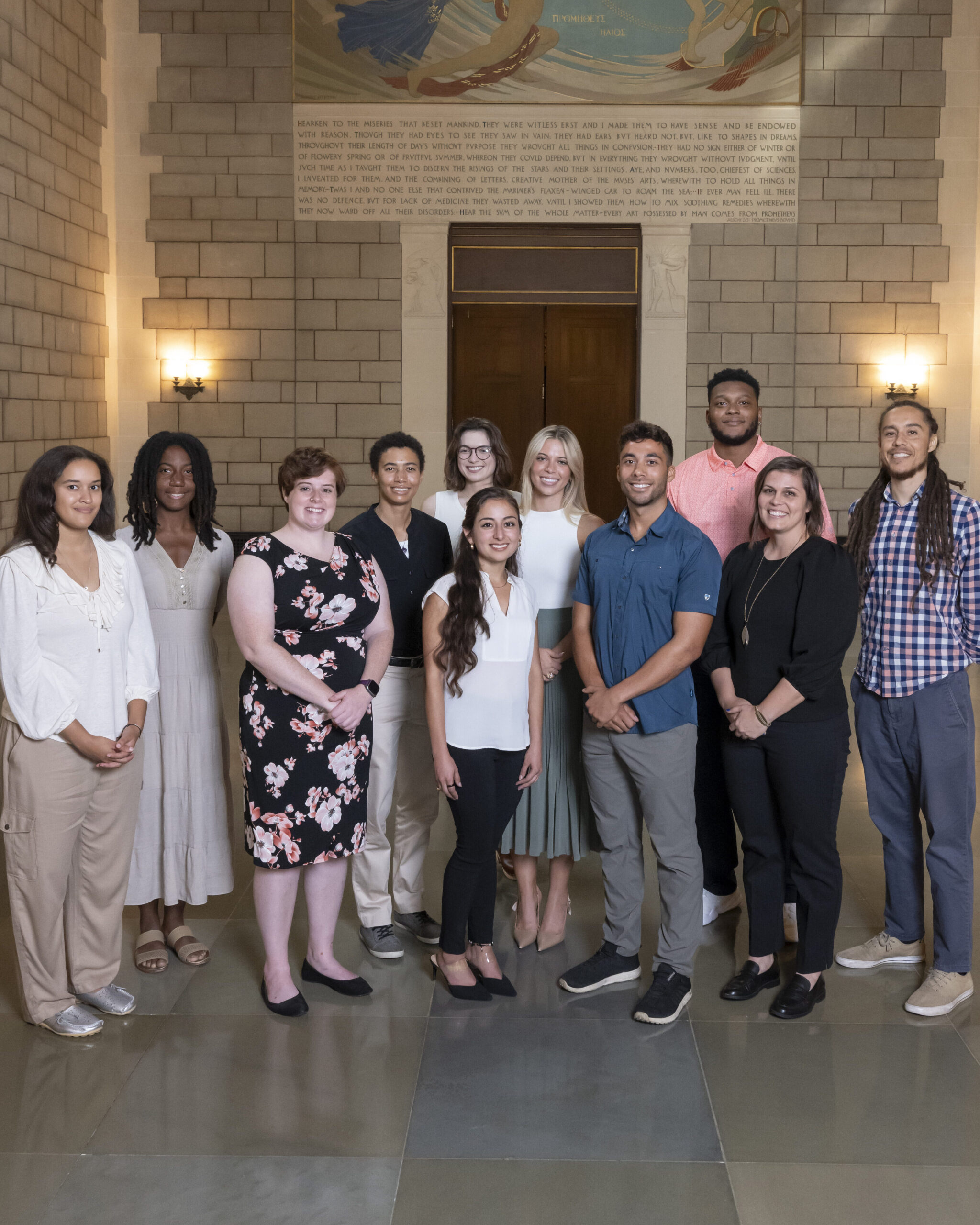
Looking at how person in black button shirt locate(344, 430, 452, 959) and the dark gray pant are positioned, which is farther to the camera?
person in black button shirt locate(344, 430, 452, 959)

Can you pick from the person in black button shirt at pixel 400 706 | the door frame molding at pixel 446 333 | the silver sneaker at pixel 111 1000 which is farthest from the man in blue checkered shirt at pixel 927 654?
the door frame molding at pixel 446 333

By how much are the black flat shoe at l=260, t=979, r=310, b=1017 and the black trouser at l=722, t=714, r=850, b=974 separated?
50.1 inches

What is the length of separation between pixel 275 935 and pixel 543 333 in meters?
8.11

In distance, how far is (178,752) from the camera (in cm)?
333

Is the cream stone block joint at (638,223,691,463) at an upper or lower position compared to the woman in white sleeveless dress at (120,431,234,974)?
upper

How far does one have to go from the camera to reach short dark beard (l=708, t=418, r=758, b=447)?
3645 mm

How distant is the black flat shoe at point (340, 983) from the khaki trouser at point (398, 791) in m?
0.29

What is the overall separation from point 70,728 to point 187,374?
7.89 m

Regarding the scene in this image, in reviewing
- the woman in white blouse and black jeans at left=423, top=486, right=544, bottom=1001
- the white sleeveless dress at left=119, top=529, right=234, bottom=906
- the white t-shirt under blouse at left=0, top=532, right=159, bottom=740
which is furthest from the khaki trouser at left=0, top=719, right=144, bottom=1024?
the woman in white blouse and black jeans at left=423, top=486, right=544, bottom=1001

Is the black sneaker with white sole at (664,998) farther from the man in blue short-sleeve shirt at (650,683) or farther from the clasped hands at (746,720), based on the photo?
the clasped hands at (746,720)

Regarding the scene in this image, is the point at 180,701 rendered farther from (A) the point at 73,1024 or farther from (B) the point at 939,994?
(B) the point at 939,994

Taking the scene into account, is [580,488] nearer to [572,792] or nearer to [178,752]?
[572,792]

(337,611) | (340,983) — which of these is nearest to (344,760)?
(337,611)

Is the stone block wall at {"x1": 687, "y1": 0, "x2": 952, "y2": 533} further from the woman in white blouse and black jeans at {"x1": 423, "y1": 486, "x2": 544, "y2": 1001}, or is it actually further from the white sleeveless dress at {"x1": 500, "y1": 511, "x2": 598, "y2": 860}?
the woman in white blouse and black jeans at {"x1": 423, "y1": 486, "x2": 544, "y2": 1001}
